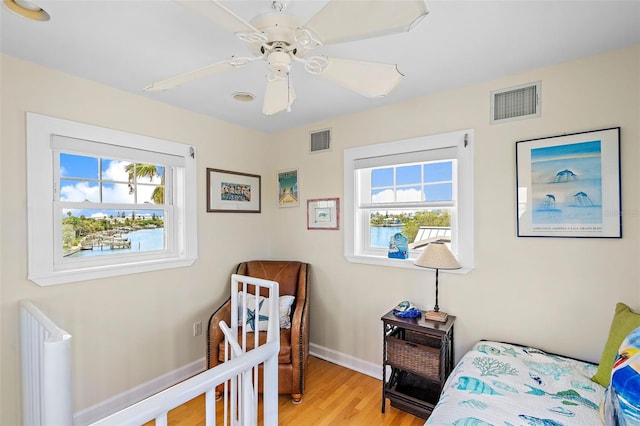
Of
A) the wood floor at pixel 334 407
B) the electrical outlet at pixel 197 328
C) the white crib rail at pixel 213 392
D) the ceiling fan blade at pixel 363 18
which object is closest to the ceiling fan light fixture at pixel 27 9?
the ceiling fan blade at pixel 363 18

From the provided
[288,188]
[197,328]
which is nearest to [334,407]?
[197,328]

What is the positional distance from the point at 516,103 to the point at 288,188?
7.13ft

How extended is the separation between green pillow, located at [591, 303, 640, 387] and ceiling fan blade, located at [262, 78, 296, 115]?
2.10 meters

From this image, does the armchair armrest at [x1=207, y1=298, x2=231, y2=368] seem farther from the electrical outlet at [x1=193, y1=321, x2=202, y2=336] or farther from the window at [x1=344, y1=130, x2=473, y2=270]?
the window at [x1=344, y1=130, x2=473, y2=270]

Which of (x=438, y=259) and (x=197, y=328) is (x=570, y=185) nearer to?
(x=438, y=259)

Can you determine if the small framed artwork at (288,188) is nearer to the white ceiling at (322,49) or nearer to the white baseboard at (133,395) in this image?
the white ceiling at (322,49)

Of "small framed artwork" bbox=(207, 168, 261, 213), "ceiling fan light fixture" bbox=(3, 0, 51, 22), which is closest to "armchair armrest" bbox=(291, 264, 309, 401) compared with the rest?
"small framed artwork" bbox=(207, 168, 261, 213)

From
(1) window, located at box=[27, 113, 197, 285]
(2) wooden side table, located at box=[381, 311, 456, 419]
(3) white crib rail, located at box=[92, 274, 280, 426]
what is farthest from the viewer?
(2) wooden side table, located at box=[381, 311, 456, 419]

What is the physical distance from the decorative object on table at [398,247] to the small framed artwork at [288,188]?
3.63 ft

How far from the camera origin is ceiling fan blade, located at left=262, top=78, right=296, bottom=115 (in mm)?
1534

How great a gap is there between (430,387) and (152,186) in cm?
279

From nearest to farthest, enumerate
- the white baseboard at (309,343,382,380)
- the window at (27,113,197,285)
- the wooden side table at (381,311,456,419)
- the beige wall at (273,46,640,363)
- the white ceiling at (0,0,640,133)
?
1. the white ceiling at (0,0,640,133)
2. the beige wall at (273,46,640,363)
3. the window at (27,113,197,285)
4. the wooden side table at (381,311,456,419)
5. the white baseboard at (309,343,382,380)

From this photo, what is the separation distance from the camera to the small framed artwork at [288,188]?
329 centimetres

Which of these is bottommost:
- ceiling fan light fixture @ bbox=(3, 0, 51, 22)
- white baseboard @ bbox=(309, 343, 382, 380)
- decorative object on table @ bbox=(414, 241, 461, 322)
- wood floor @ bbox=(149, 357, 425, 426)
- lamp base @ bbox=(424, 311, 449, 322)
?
wood floor @ bbox=(149, 357, 425, 426)
